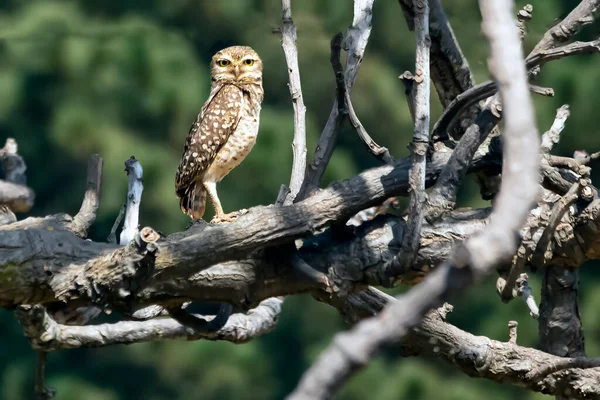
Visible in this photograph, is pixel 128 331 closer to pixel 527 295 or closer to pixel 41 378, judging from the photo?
pixel 41 378

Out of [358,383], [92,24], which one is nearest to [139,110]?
[92,24]

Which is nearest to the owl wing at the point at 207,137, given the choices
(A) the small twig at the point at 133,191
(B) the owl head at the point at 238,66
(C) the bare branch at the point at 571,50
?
(B) the owl head at the point at 238,66

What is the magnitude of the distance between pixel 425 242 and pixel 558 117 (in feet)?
2.28

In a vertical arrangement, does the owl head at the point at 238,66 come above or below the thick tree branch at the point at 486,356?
above

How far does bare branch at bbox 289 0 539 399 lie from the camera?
0.95 metres

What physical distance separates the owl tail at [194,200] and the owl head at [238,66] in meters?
0.57

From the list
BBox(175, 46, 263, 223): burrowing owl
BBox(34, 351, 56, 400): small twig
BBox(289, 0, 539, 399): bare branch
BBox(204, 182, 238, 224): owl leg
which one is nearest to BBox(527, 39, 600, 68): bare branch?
BBox(289, 0, 539, 399): bare branch

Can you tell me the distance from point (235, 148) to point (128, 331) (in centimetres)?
109

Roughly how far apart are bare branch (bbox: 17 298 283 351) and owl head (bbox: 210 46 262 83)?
1.29 m

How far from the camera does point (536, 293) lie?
5930mm

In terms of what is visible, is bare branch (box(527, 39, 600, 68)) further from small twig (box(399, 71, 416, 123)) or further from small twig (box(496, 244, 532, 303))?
small twig (box(496, 244, 532, 303))

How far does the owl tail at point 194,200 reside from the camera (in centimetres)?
420

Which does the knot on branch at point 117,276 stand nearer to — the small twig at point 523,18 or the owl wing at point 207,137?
the small twig at point 523,18

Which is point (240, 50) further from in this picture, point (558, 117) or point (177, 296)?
point (177, 296)
